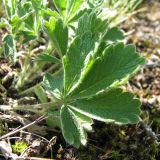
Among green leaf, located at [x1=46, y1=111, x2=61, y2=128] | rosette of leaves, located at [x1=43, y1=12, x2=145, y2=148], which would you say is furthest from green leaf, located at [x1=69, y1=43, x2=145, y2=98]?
green leaf, located at [x1=46, y1=111, x2=61, y2=128]

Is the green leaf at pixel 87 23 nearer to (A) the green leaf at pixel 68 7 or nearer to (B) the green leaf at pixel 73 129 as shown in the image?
(A) the green leaf at pixel 68 7

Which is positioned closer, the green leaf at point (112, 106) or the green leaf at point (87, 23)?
the green leaf at point (112, 106)

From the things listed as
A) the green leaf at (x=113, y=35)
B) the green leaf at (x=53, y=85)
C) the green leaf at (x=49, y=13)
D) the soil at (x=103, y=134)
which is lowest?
the soil at (x=103, y=134)

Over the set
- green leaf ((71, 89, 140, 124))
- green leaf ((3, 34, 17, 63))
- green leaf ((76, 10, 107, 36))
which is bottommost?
green leaf ((71, 89, 140, 124))

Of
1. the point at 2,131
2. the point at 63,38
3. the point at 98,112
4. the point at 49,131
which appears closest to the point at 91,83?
the point at 98,112

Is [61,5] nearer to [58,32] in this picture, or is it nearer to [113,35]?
[58,32]

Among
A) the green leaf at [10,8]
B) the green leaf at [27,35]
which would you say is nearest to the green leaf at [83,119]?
the green leaf at [27,35]

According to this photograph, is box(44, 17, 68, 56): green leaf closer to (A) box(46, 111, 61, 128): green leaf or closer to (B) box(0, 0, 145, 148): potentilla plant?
(B) box(0, 0, 145, 148): potentilla plant
